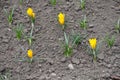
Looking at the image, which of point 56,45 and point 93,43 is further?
point 56,45

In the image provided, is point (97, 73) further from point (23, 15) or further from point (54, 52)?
point (23, 15)

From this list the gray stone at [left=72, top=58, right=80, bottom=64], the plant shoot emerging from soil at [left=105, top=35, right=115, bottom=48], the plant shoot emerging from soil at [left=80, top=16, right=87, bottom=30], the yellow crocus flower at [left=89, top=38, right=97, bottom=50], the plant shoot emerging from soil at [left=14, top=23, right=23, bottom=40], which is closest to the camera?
Result: the yellow crocus flower at [left=89, top=38, right=97, bottom=50]

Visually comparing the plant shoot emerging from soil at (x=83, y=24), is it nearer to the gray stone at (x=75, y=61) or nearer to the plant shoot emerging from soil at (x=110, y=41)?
the plant shoot emerging from soil at (x=110, y=41)

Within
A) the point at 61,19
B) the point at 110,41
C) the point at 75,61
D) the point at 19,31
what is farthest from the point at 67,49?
the point at 19,31

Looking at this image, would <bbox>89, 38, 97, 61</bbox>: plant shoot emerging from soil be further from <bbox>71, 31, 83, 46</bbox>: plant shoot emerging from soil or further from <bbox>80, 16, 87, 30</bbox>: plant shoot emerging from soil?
<bbox>80, 16, 87, 30</bbox>: plant shoot emerging from soil

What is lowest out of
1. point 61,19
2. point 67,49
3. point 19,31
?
point 67,49

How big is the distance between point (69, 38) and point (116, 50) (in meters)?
0.56

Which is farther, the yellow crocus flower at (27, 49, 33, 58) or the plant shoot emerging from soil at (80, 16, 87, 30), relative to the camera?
the plant shoot emerging from soil at (80, 16, 87, 30)

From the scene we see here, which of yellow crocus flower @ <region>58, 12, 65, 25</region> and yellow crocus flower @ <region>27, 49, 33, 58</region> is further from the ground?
yellow crocus flower @ <region>58, 12, 65, 25</region>

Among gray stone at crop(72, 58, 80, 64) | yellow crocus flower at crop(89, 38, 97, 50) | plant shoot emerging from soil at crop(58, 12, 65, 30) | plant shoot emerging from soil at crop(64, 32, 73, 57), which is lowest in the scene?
gray stone at crop(72, 58, 80, 64)

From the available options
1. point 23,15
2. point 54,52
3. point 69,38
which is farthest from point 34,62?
point 23,15

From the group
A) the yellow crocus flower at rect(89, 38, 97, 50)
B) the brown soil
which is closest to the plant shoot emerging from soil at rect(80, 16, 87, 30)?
the brown soil

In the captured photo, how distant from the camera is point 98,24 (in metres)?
3.43

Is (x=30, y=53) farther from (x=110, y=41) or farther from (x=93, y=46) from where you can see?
(x=110, y=41)
